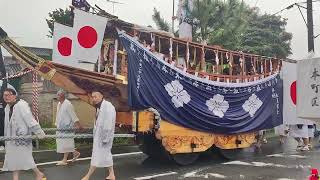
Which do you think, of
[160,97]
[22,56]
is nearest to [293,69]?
[160,97]

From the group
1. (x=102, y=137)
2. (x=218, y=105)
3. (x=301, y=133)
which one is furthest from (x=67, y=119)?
(x=301, y=133)

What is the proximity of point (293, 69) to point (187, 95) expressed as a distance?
4463mm

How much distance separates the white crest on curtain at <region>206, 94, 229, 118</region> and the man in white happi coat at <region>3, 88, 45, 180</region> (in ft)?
15.6

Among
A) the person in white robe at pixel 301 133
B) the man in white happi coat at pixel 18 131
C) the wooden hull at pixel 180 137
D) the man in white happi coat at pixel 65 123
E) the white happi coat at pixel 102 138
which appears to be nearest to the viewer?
the man in white happi coat at pixel 18 131

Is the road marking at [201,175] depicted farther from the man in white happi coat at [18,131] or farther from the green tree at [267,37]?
the green tree at [267,37]

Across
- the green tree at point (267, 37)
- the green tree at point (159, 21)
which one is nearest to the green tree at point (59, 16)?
the green tree at point (159, 21)

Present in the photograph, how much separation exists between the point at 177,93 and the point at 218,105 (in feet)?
4.68

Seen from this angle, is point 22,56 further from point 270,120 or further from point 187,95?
point 270,120

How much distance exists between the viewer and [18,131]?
734 centimetres

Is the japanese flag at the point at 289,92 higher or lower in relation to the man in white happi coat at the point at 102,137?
higher

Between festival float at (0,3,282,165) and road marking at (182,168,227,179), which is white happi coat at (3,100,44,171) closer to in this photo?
festival float at (0,3,282,165)

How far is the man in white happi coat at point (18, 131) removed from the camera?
23.9 ft

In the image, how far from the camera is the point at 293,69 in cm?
1325

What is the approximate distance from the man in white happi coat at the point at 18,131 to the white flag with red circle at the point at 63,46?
2.47 metres
